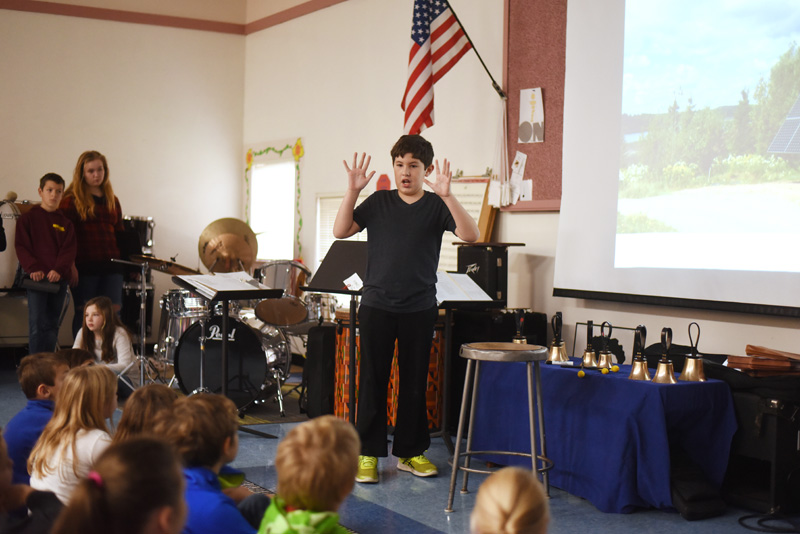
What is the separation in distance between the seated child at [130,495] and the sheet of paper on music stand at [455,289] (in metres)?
2.86

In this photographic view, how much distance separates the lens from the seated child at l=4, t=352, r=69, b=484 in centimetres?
261

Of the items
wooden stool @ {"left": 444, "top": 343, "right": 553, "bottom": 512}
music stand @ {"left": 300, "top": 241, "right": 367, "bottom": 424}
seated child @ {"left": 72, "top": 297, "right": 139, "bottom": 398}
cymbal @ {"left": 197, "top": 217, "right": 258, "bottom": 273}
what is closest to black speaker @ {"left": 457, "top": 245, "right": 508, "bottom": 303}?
music stand @ {"left": 300, "top": 241, "right": 367, "bottom": 424}

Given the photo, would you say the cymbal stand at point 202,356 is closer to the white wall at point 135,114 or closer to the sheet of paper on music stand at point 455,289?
the sheet of paper on music stand at point 455,289

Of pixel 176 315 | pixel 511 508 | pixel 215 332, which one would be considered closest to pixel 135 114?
pixel 176 315

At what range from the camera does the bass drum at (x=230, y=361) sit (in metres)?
5.27

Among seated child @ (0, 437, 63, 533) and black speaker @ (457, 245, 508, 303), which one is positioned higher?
black speaker @ (457, 245, 508, 303)

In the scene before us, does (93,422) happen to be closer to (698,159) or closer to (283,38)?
(698,159)

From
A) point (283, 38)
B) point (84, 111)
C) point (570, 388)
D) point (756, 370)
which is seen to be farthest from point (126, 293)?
point (756, 370)

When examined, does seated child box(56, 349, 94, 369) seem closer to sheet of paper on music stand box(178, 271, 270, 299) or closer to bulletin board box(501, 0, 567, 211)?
sheet of paper on music stand box(178, 271, 270, 299)

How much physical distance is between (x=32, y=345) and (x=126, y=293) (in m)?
1.58

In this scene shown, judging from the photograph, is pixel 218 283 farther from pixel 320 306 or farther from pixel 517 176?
pixel 517 176

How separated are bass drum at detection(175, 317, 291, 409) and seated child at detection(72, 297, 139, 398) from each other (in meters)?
0.48

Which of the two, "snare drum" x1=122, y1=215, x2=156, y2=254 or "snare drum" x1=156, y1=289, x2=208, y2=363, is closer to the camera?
"snare drum" x1=156, y1=289, x2=208, y2=363

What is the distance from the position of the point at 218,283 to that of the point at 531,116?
2.21m
